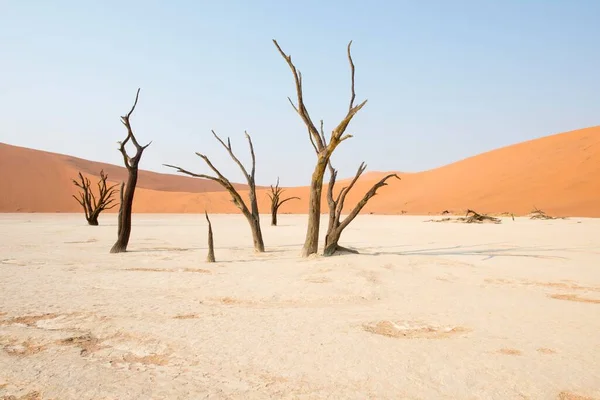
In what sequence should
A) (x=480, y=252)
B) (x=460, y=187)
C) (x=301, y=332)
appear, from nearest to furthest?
(x=301, y=332) < (x=480, y=252) < (x=460, y=187)

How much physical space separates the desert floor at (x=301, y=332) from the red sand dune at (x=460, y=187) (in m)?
24.2

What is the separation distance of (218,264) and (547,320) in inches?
189

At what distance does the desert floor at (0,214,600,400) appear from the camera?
235 cm

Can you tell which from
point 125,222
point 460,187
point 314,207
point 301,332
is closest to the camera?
point 301,332

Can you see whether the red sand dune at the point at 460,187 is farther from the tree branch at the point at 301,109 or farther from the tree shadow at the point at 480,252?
the tree branch at the point at 301,109

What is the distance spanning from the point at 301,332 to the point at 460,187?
3871 centimetres

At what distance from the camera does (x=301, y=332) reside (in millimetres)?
3324

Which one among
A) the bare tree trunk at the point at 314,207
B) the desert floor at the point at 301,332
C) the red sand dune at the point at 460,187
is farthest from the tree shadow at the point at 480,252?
the red sand dune at the point at 460,187

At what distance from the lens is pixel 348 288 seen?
4.98 m

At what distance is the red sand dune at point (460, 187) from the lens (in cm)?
2994

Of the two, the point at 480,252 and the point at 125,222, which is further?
the point at 125,222

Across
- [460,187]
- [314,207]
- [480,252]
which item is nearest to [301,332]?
[314,207]

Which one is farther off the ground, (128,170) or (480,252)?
(128,170)

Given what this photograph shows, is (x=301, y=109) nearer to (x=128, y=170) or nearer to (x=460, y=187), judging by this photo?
(x=128, y=170)
